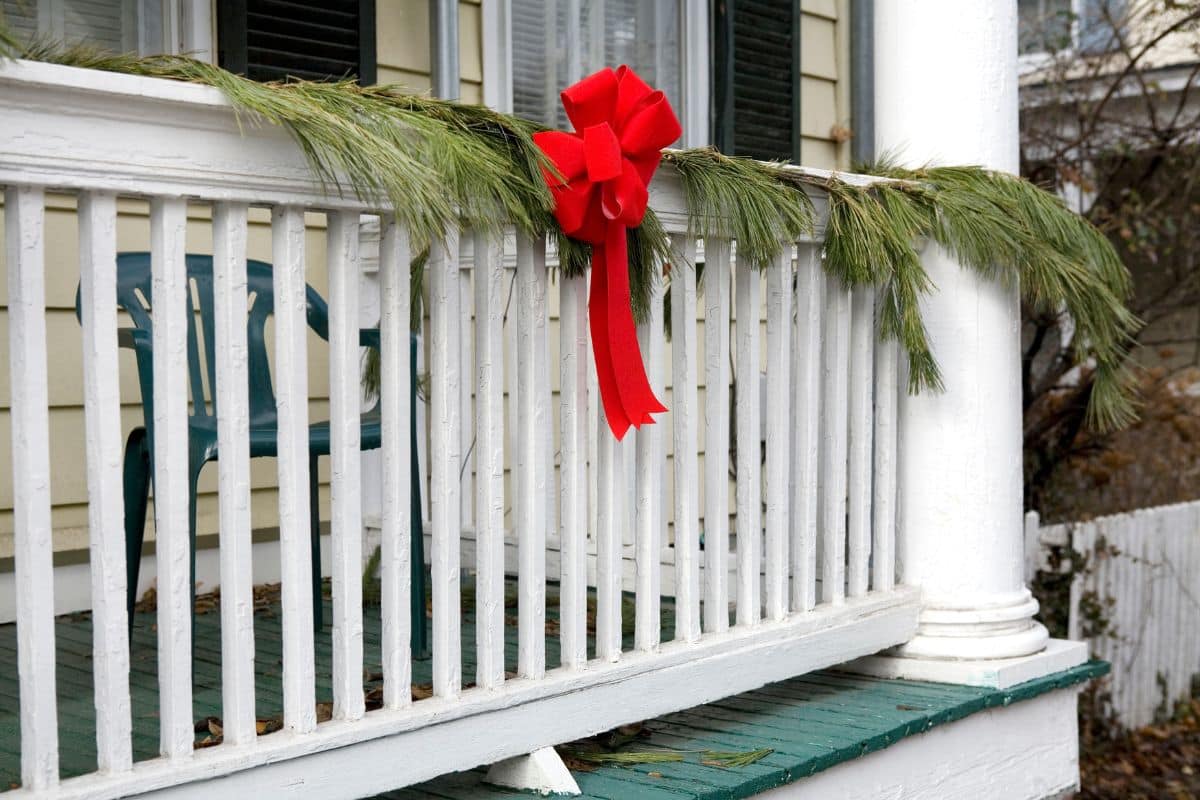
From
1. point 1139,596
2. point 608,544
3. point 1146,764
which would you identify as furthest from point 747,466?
point 1139,596

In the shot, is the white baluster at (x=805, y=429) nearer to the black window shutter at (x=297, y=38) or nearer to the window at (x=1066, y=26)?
the black window shutter at (x=297, y=38)

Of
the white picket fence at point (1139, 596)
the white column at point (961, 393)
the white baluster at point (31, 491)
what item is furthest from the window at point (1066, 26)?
the white baluster at point (31, 491)

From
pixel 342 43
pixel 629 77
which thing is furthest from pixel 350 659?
pixel 342 43

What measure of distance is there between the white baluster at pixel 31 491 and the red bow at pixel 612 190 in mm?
804

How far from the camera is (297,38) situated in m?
3.77

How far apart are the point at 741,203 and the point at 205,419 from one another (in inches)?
47.6

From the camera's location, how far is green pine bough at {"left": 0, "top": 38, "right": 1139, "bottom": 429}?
5.94 feet

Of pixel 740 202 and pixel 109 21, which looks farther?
pixel 109 21

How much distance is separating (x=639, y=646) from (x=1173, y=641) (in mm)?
4495

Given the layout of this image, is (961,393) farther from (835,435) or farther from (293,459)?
(293,459)

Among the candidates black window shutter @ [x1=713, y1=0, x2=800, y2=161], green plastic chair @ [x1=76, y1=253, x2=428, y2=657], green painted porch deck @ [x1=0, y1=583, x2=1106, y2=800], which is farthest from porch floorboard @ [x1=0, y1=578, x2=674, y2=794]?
black window shutter @ [x1=713, y1=0, x2=800, y2=161]

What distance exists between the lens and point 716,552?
2.61m

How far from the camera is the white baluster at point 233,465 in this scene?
6.04 ft

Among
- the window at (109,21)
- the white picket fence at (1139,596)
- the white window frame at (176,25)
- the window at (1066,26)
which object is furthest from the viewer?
the window at (1066,26)
